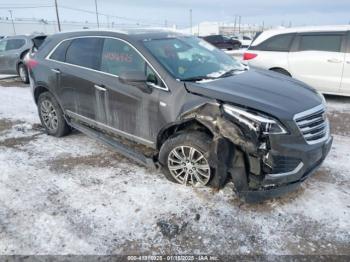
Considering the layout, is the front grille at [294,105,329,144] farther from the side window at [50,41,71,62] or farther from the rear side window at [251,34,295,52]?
the rear side window at [251,34,295,52]

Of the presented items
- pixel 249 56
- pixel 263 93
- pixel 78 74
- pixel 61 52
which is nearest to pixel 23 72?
pixel 61 52

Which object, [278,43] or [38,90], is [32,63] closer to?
[38,90]

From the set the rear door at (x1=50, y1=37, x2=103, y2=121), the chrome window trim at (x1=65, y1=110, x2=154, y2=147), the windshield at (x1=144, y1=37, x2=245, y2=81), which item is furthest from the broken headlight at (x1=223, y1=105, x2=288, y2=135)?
the rear door at (x1=50, y1=37, x2=103, y2=121)

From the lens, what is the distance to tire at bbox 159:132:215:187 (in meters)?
3.35

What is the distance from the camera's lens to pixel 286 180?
10.1ft

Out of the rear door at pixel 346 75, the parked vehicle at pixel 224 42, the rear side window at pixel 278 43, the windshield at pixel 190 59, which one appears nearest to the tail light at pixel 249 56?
the rear side window at pixel 278 43

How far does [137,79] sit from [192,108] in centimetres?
76

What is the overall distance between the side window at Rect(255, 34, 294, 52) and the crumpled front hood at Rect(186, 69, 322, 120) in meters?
4.15

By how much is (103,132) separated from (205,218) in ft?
7.34

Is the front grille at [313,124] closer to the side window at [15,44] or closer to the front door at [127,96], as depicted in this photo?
the front door at [127,96]

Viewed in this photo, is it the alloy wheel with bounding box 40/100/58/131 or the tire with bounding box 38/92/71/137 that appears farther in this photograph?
the alloy wheel with bounding box 40/100/58/131

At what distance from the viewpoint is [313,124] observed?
3221mm

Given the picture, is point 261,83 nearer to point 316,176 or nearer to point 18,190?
point 316,176

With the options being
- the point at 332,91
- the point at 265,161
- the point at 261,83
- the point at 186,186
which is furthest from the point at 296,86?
the point at 332,91
